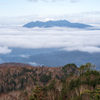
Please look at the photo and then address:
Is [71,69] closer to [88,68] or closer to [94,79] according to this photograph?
[88,68]

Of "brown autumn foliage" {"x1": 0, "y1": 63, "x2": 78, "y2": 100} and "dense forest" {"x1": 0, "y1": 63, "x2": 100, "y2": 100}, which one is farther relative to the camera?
"brown autumn foliage" {"x1": 0, "y1": 63, "x2": 78, "y2": 100}

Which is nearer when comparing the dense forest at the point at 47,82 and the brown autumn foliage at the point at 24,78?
the dense forest at the point at 47,82

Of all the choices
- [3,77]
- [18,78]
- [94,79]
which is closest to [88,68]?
[94,79]

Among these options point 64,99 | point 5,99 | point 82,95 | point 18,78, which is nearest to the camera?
point 82,95

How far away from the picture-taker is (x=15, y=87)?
83875 millimetres

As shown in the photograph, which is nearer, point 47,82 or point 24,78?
point 47,82

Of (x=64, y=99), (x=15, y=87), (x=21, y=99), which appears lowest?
(x=15, y=87)

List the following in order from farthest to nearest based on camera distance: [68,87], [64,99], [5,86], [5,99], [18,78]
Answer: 1. [18,78]
2. [5,86]
3. [5,99]
4. [68,87]
5. [64,99]

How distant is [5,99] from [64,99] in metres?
24.5

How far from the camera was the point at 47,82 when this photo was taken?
266ft

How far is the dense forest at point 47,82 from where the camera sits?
32.5 metres

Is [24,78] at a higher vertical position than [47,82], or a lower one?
higher

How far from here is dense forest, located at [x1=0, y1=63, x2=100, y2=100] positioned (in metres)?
32.5

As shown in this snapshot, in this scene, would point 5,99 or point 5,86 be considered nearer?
point 5,99
